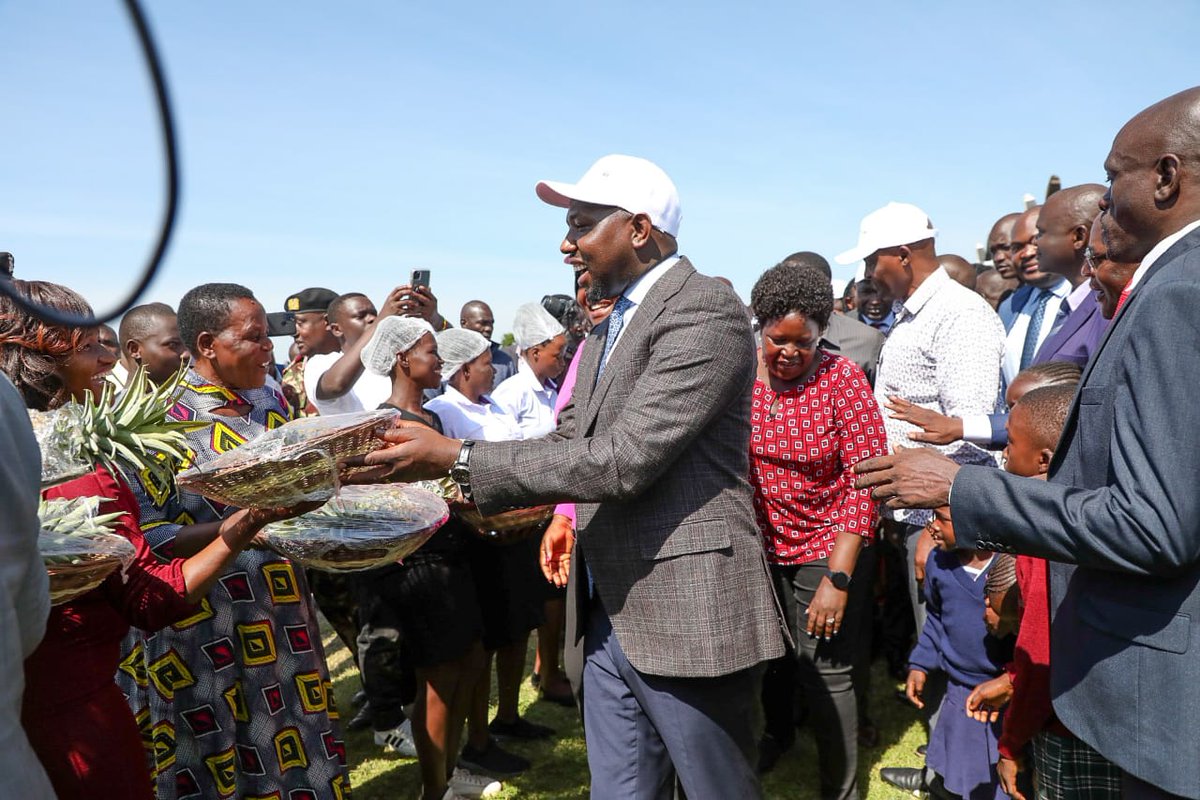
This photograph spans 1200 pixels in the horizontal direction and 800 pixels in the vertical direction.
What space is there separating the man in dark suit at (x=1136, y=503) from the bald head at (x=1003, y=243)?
6904 mm

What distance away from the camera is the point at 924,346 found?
467cm

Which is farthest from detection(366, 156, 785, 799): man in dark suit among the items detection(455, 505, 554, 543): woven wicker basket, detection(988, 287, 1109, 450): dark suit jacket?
detection(988, 287, 1109, 450): dark suit jacket

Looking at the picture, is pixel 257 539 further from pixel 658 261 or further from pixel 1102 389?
pixel 1102 389

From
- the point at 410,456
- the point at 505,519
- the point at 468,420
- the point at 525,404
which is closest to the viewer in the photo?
the point at 410,456

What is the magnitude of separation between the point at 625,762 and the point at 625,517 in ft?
2.61

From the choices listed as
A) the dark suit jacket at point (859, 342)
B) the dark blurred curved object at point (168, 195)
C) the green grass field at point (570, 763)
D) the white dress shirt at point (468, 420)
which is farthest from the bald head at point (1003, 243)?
the dark blurred curved object at point (168, 195)

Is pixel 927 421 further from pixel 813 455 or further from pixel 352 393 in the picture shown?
pixel 352 393

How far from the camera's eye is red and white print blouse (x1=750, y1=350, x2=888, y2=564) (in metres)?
3.96

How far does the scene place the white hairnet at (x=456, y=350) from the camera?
5.43 metres

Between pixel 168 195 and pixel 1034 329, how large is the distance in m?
5.85

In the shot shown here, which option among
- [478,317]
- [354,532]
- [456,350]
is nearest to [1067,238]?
[456,350]

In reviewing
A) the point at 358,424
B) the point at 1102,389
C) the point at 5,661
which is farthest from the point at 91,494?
the point at 1102,389

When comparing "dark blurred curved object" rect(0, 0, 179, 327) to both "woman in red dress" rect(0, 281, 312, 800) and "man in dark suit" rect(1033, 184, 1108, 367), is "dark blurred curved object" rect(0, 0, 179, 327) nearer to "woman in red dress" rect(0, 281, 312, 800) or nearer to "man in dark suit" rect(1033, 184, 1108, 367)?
"woman in red dress" rect(0, 281, 312, 800)

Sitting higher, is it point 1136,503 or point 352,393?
point 352,393
